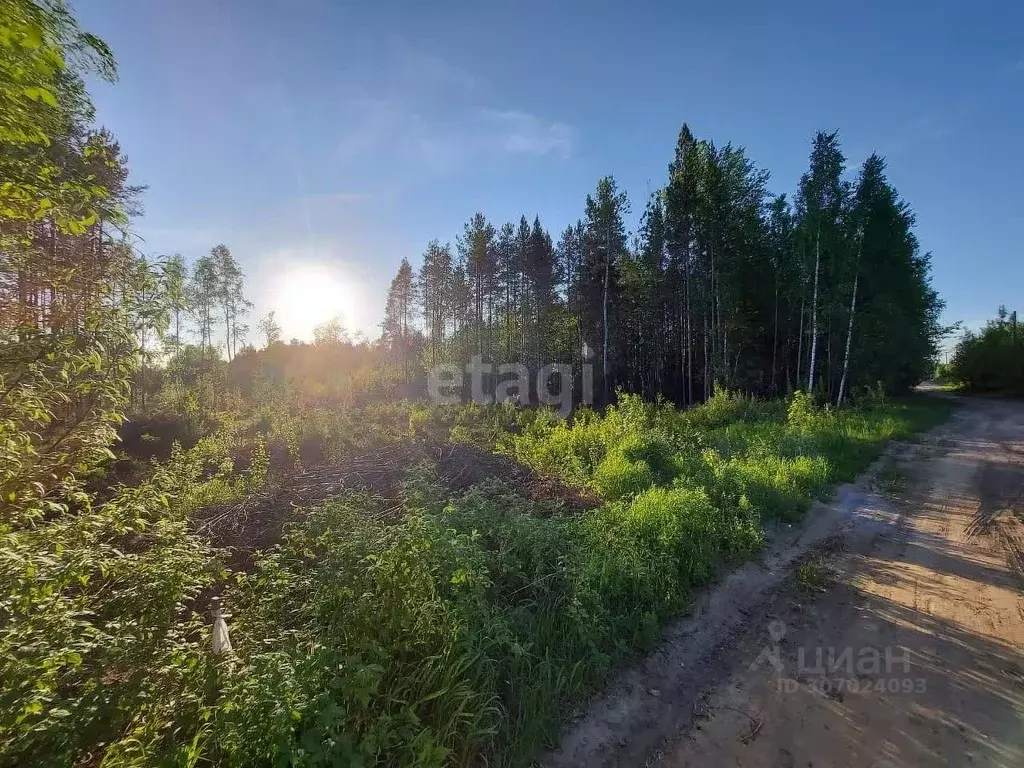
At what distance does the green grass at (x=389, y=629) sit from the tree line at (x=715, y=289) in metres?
16.6

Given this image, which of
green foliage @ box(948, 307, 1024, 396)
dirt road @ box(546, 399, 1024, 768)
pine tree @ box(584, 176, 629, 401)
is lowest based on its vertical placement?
dirt road @ box(546, 399, 1024, 768)

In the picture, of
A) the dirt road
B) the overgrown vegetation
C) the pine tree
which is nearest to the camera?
the overgrown vegetation

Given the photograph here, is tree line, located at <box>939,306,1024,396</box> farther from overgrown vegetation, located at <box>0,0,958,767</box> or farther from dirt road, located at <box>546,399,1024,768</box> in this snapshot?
dirt road, located at <box>546,399,1024,768</box>

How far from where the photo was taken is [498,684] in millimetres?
3039

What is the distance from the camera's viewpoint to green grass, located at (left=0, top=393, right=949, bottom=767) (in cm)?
202

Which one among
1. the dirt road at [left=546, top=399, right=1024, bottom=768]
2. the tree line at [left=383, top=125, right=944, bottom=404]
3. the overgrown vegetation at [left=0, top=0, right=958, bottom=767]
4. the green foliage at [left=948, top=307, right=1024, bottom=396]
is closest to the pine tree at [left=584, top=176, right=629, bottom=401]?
the tree line at [left=383, top=125, right=944, bottom=404]

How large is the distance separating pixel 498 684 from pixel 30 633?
2592mm

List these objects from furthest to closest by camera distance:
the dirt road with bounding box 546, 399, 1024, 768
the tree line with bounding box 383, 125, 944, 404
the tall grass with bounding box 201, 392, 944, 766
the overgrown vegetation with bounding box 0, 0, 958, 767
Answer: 1. the tree line with bounding box 383, 125, 944, 404
2. the dirt road with bounding box 546, 399, 1024, 768
3. the tall grass with bounding box 201, 392, 944, 766
4. the overgrown vegetation with bounding box 0, 0, 958, 767

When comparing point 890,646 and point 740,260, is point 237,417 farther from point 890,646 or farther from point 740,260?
point 740,260

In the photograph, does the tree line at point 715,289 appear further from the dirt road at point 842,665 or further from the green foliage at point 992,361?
the dirt road at point 842,665

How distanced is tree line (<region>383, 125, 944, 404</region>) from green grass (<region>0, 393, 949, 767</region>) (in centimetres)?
1663

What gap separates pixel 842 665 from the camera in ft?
10.9

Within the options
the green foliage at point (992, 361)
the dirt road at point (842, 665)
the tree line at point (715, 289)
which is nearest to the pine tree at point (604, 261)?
the tree line at point (715, 289)

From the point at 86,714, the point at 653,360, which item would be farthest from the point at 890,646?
the point at 653,360
